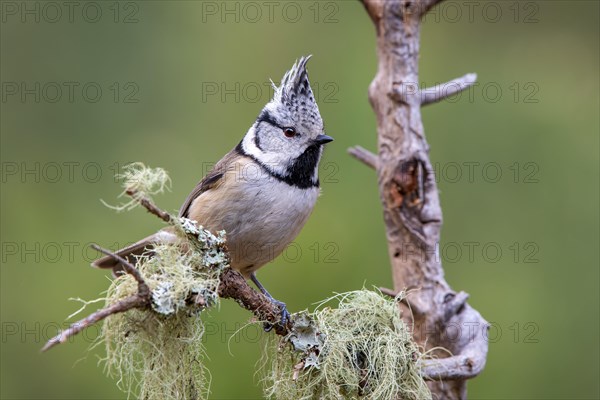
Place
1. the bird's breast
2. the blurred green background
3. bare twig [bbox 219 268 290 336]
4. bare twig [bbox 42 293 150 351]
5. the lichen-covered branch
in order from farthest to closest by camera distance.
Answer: the blurred green background, the bird's breast, bare twig [bbox 219 268 290 336], the lichen-covered branch, bare twig [bbox 42 293 150 351]

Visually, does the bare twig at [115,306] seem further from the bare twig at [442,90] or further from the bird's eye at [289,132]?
the bare twig at [442,90]

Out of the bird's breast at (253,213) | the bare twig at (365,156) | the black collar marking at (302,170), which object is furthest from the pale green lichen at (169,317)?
the bare twig at (365,156)

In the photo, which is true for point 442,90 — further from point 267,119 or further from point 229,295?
point 229,295

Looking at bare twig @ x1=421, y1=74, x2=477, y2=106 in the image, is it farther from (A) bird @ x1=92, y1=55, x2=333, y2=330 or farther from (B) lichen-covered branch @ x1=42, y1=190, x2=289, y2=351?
(B) lichen-covered branch @ x1=42, y1=190, x2=289, y2=351

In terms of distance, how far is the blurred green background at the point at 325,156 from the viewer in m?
3.91

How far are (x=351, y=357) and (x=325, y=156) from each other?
1.74m

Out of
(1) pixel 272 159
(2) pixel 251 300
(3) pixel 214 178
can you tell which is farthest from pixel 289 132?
(2) pixel 251 300

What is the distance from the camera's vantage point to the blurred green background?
12.8 feet

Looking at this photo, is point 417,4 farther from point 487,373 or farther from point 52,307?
point 52,307

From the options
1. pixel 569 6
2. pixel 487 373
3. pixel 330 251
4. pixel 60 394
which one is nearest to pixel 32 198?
pixel 60 394

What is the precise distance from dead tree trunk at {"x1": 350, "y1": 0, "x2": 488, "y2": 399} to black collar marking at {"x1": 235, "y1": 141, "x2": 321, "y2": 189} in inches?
→ 11.0

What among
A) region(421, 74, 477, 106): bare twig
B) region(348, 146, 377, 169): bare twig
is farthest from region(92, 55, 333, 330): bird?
region(421, 74, 477, 106): bare twig

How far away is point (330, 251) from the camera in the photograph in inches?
157

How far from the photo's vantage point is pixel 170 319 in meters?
2.26
